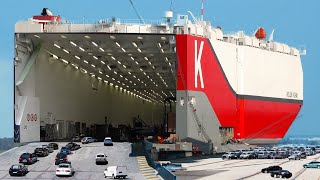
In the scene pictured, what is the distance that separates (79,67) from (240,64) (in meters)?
26.9

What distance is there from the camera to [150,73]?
113562 mm

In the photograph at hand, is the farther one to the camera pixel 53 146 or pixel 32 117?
pixel 32 117

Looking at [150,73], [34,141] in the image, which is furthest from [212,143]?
[150,73]

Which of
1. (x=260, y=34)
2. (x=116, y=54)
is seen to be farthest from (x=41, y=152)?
(x=260, y=34)

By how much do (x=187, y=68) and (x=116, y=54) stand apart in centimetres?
1645

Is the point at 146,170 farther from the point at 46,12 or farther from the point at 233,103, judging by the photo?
the point at 233,103

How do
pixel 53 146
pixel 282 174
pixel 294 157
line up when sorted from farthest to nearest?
pixel 294 157, pixel 53 146, pixel 282 174

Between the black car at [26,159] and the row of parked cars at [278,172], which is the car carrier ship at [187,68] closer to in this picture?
the row of parked cars at [278,172]

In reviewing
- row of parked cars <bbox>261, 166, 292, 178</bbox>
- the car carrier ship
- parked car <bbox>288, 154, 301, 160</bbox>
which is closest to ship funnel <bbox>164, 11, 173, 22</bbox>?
the car carrier ship

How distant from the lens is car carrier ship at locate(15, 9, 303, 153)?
71875 mm

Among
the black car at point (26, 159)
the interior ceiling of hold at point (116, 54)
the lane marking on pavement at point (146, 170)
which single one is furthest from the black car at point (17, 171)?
the interior ceiling of hold at point (116, 54)

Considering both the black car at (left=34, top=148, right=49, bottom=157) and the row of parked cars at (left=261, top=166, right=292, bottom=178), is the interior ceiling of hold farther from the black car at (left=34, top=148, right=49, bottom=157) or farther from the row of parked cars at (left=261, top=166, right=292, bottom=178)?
the row of parked cars at (left=261, top=166, right=292, bottom=178)

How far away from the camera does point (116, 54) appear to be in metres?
84.9

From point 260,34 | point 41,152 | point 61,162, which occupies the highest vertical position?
point 260,34
